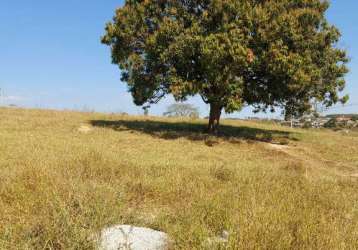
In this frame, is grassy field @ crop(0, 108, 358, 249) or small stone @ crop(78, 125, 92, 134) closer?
grassy field @ crop(0, 108, 358, 249)

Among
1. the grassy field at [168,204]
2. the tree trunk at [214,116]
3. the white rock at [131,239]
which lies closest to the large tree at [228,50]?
the tree trunk at [214,116]

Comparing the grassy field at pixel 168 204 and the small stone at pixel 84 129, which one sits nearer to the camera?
the grassy field at pixel 168 204

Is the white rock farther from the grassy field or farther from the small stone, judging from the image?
the small stone

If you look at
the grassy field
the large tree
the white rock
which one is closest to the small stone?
the large tree

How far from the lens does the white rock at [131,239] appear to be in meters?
4.34

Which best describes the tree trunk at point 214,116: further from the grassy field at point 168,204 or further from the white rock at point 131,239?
the white rock at point 131,239

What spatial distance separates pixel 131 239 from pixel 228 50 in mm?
14479

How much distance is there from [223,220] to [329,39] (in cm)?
1953

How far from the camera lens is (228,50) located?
57.8ft

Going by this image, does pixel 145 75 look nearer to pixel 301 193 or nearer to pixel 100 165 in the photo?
pixel 100 165

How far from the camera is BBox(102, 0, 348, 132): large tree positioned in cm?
1831

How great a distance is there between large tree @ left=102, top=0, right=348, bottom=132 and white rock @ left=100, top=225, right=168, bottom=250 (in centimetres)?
1371

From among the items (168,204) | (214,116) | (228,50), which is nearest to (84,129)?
(214,116)

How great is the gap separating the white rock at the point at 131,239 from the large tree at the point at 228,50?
45.0ft
